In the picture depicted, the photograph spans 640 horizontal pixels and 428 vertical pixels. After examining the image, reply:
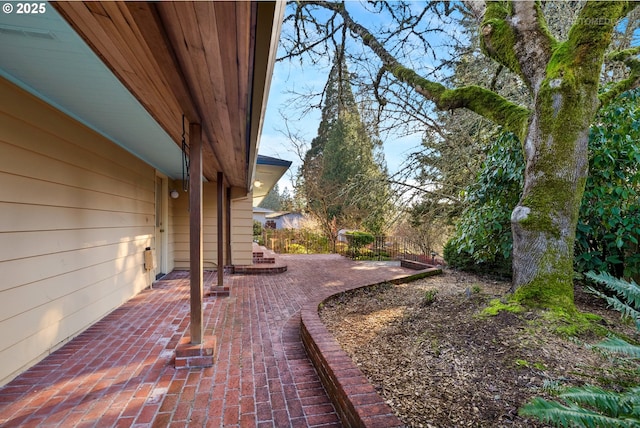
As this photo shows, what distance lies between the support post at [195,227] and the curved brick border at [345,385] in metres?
1.08

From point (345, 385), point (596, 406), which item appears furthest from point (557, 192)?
point (345, 385)

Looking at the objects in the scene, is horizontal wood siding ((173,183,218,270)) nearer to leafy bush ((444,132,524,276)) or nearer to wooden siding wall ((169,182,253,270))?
wooden siding wall ((169,182,253,270))

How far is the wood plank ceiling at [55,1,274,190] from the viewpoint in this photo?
1.16m

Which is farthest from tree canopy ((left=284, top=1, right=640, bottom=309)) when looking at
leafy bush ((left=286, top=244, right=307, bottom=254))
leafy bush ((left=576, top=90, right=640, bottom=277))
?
leafy bush ((left=286, top=244, right=307, bottom=254))

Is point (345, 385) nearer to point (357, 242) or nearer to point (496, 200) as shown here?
point (496, 200)

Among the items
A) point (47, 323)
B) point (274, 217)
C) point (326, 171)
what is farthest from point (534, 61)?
point (274, 217)

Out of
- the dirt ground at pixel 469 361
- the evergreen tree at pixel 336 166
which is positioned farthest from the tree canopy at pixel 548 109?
the evergreen tree at pixel 336 166

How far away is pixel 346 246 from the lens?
41.9ft

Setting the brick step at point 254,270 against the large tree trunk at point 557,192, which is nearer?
the large tree trunk at point 557,192

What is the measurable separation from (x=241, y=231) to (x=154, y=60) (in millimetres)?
6038

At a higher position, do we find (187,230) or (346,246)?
(187,230)

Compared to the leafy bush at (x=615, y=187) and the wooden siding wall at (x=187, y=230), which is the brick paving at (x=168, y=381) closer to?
the wooden siding wall at (x=187, y=230)

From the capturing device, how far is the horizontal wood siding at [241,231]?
7.31 m

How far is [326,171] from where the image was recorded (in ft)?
66.4
